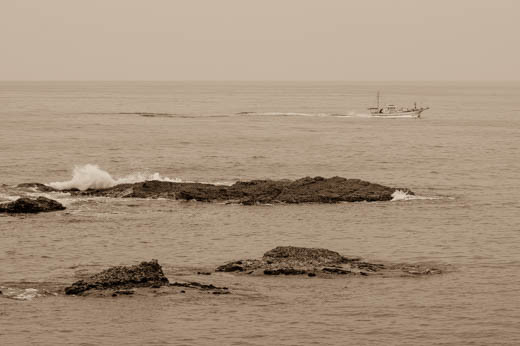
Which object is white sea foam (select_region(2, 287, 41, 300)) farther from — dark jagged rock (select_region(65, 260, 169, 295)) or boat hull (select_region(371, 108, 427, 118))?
boat hull (select_region(371, 108, 427, 118))

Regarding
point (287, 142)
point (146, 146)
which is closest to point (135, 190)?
point (146, 146)

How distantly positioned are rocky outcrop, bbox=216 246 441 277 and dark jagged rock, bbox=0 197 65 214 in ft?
52.2

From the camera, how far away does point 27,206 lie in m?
46.8

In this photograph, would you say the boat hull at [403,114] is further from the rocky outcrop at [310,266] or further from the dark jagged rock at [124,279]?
the dark jagged rock at [124,279]

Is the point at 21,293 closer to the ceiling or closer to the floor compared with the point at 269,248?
closer to the ceiling

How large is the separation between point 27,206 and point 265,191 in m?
13.4

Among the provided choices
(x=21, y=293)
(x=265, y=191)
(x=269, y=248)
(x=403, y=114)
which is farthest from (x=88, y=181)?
(x=403, y=114)

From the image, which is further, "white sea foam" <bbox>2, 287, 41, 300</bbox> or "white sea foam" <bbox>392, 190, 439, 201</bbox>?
"white sea foam" <bbox>392, 190, 439, 201</bbox>

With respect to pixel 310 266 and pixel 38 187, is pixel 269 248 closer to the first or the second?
pixel 310 266

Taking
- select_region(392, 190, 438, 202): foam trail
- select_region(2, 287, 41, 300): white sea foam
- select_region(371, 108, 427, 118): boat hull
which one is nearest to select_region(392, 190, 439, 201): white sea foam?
select_region(392, 190, 438, 202): foam trail

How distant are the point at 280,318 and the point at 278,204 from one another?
22502mm

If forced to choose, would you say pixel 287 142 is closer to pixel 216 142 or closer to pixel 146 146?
pixel 216 142

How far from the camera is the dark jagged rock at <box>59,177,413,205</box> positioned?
5119 centimetres

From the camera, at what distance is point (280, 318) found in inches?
1109
